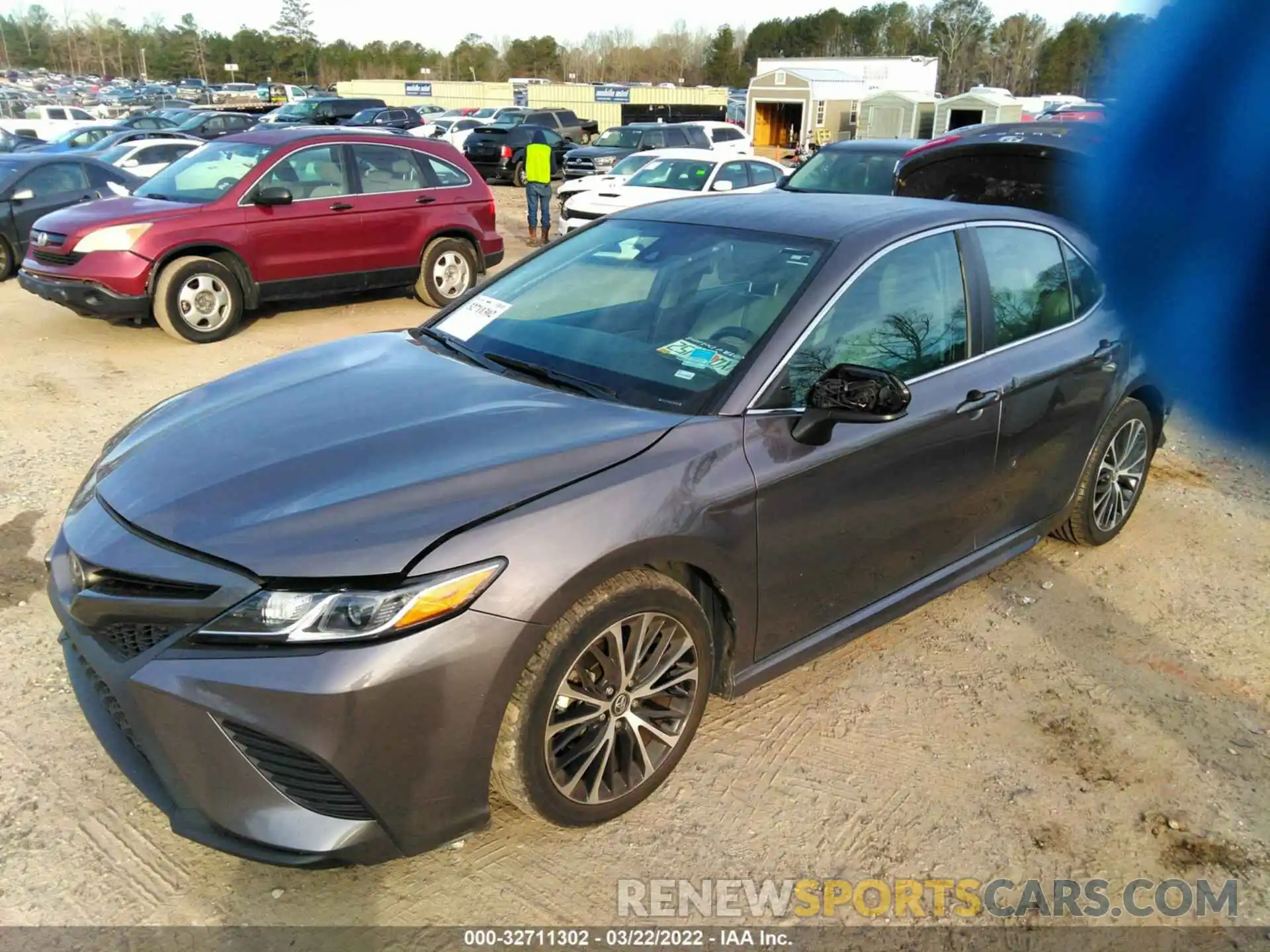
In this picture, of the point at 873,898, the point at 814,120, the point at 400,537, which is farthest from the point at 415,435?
the point at 814,120

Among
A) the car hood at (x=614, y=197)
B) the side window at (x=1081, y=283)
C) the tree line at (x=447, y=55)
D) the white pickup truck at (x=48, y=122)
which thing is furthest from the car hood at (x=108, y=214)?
the tree line at (x=447, y=55)

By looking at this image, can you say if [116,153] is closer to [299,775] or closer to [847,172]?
[847,172]

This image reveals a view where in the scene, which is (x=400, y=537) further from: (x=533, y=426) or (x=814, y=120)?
(x=814, y=120)

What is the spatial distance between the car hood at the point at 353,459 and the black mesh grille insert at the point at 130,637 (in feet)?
0.70

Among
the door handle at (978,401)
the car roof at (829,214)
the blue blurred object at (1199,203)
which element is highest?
the blue blurred object at (1199,203)

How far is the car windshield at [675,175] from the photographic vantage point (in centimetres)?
1305

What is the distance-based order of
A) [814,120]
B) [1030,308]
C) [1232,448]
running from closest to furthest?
1. [1232,448]
2. [1030,308]
3. [814,120]

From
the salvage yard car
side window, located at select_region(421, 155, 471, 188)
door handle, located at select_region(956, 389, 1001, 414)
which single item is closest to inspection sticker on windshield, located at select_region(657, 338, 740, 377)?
door handle, located at select_region(956, 389, 1001, 414)

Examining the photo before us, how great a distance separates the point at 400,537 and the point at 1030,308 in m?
2.76

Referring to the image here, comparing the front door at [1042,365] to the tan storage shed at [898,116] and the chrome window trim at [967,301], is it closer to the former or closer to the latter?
the chrome window trim at [967,301]

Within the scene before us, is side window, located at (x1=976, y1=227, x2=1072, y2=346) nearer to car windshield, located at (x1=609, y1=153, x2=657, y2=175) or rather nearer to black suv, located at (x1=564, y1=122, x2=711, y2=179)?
car windshield, located at (x1=609, y1=153, x2=657, y2=175)

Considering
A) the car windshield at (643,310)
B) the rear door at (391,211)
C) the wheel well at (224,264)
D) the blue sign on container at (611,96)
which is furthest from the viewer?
the blue sign on container at (611,96)

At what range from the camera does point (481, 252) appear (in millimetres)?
10008

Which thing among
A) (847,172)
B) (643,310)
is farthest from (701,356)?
(847,172)
